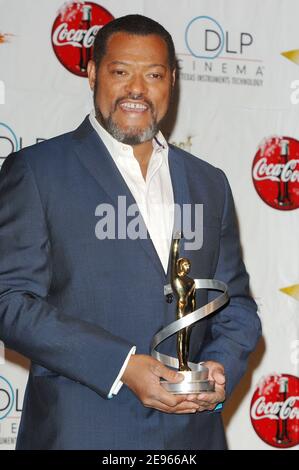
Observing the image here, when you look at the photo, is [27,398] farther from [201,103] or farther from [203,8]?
[203,8]

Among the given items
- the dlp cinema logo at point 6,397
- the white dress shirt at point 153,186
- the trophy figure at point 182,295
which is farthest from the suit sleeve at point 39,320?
the dlp cinema logo at point 6,397

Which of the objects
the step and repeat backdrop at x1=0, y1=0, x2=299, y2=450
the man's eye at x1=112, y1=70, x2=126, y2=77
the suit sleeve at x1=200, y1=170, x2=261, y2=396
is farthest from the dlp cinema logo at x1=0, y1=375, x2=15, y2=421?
the man's eye at x1=112, y1=70, x2=126, y2=77

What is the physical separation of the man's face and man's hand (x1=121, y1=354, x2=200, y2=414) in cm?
56

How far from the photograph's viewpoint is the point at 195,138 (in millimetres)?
2957

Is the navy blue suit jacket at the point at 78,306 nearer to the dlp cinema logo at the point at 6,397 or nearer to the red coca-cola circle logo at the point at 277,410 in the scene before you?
the dlp cinema logo at the point at 6,397

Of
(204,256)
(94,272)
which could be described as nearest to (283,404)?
(204,256)

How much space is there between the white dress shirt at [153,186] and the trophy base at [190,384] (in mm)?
260

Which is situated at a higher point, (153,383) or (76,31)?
(76,31)

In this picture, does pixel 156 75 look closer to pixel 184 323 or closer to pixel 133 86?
pixel 133 86

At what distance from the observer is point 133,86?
1830 mm

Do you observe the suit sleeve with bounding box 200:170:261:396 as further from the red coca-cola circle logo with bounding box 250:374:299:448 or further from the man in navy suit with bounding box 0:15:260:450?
the red coca-cola circle logo with bounding box 250:374:299:448

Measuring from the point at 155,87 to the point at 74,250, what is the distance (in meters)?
0.44

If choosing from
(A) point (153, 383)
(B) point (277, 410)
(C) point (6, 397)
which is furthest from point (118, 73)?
(B) point (277, 410)

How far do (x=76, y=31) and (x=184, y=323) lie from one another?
60.6 inches
